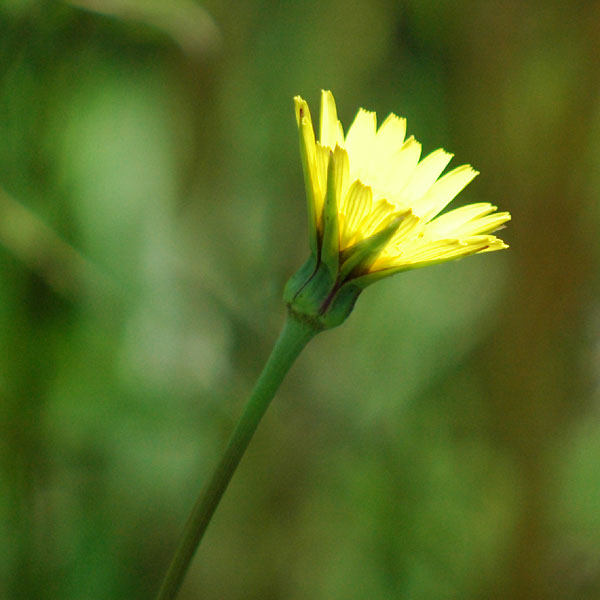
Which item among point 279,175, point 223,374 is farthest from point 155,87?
point 223,374

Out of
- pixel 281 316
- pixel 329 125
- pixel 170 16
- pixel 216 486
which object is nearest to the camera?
pixel 216 486

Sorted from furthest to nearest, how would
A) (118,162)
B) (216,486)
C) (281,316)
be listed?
(281,316) < (118,162) < (216,486)

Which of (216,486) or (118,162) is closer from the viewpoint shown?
(216,486)

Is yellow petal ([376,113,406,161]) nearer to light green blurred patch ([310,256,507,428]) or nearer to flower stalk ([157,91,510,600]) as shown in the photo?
flower stalk ([157,91,510,600])

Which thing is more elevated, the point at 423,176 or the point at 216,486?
the point at 423,176

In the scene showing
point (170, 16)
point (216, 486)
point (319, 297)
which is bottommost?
point (216, 486)

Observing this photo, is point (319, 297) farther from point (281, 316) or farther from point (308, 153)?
point (281, 316)

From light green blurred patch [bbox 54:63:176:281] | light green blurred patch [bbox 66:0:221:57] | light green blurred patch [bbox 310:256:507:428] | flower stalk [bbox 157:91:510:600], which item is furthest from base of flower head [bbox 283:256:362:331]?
light green blurred patch [bbox 310:256:507:428]

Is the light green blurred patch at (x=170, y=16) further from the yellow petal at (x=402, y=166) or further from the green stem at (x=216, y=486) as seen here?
the green stem at (x=216, y=486)

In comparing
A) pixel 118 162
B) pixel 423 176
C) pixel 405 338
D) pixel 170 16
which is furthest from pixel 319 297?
pixel 405 338
